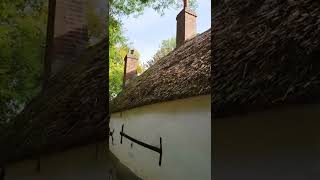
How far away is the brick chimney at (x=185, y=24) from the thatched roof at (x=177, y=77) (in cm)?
3

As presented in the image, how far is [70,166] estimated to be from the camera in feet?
4.31

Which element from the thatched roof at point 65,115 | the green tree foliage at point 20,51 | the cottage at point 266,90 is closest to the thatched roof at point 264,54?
the cottage at point 266,90

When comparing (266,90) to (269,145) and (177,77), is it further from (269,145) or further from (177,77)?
(177,77)

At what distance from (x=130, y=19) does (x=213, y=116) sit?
442 mm

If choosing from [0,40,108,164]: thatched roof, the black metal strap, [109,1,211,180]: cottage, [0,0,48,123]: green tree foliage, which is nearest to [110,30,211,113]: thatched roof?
[109,1,211,180]: cottage

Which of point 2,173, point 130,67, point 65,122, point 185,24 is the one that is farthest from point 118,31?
point 2,173

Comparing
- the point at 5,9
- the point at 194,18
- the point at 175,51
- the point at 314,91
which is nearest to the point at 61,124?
the point at 5,9

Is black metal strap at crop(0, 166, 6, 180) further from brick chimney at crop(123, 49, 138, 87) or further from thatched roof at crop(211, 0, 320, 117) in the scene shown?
thatched roof at crop(211, 0, 320, 117)

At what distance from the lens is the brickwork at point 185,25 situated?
5.11 feet

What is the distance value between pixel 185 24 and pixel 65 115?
0.55 m

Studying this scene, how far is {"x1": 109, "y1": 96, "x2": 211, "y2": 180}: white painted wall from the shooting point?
1.46 m

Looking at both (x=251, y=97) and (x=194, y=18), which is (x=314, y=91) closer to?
(x=251, y=97)

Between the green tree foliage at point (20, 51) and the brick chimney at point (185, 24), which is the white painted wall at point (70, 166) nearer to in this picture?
the green tree foliage at point (20, 51)

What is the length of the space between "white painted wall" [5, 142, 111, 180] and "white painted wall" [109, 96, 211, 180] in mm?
104
